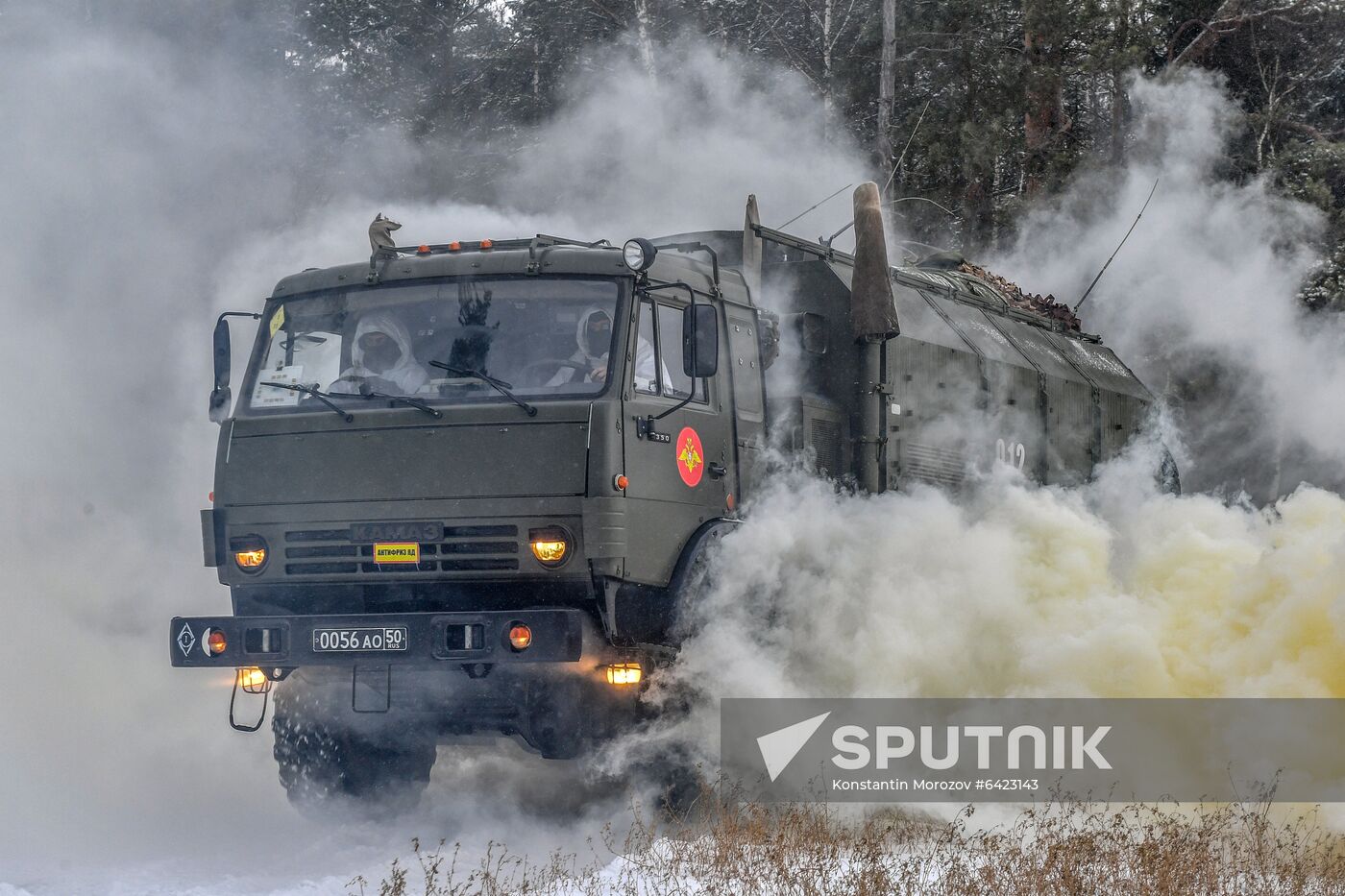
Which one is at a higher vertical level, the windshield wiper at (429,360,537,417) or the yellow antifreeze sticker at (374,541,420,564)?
the windshield wiper at (429,360,537,417)

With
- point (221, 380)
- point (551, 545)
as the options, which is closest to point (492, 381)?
point (551, 545)

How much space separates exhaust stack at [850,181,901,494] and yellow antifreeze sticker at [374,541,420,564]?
3.07 meters

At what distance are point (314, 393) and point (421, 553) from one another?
1.14 metres

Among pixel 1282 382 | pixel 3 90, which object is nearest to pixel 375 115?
pixel 3 90

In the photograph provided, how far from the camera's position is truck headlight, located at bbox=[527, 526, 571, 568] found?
858cm

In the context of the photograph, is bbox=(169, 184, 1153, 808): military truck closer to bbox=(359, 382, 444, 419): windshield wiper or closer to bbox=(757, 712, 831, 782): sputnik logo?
bbox=(359, 382, 444, 419): windshield wiper

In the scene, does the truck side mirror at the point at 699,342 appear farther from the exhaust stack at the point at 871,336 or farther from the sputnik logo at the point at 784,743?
the sputnik logo at the point at 784,743

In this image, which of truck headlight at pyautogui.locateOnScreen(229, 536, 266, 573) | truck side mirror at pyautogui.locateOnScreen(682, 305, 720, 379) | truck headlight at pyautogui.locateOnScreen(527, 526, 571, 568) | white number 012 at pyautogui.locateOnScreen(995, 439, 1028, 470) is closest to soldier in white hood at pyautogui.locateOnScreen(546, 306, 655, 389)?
truck side mirror at pyautogui.locateOnScreen(682, 305, 720, 379)

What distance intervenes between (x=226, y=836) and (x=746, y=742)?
10.2 ft

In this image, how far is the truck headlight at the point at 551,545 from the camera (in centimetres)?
858

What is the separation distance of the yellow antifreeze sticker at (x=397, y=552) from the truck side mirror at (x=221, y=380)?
1531 millimetres

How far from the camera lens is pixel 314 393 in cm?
915

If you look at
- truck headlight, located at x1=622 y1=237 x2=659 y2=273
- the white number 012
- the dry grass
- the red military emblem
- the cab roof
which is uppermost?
the cab roof

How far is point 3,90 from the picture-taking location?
21.1 metres
